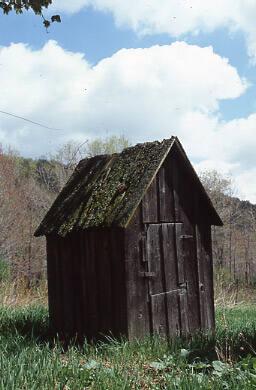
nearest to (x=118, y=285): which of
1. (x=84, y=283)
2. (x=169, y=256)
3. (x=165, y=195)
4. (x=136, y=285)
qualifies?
(x=136, y=285)

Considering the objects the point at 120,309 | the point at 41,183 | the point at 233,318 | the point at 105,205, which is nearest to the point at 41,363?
the point at 120,309

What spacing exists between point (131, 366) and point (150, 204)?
132 inches

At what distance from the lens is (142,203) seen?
9.28 meters

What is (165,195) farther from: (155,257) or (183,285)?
(183,285)

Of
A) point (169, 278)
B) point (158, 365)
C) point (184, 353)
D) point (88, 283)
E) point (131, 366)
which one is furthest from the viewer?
point (88, 283)

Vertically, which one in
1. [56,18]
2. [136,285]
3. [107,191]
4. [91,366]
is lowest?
[91,366]

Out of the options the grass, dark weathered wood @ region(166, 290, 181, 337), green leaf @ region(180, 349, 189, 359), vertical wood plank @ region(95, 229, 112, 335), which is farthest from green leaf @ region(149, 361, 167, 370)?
dark weathered wood @ region(166, 290, 181, 337)

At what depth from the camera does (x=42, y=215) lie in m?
27.4

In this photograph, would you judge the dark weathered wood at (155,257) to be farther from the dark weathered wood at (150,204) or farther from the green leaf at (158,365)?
the green leaf at (158,365)

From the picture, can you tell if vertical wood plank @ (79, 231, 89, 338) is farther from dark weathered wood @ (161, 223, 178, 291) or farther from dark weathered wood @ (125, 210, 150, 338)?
dark weathered wood @ (161, 223, 178, 291)

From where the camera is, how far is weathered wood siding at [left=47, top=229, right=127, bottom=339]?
29.6ft

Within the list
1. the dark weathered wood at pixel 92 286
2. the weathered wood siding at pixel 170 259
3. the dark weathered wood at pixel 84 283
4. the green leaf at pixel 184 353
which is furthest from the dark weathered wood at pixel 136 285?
the green leaf at pixel 184 353

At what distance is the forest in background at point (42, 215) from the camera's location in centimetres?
2375

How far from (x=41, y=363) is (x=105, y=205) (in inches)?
146
